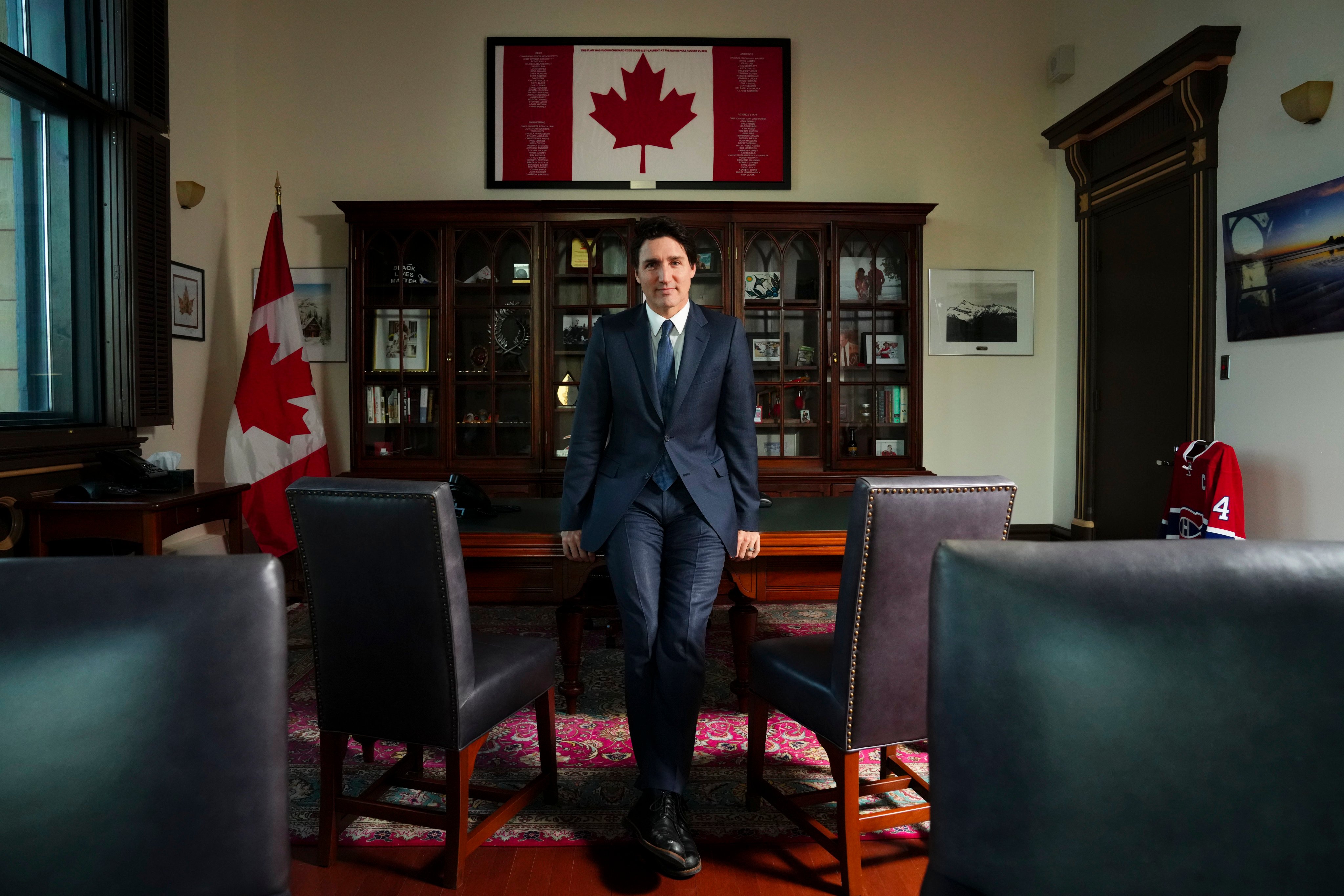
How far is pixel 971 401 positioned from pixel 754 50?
2.70m

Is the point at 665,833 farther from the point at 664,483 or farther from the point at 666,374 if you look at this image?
the point at 666,374

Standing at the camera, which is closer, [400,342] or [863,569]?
[863,569]

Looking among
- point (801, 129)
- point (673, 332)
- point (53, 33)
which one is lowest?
point (673, 332)

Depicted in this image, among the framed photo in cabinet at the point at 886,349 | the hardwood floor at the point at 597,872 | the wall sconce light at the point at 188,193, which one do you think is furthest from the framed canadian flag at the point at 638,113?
the hardwood floor at the point at 597,872

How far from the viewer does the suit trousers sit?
6.22 ft

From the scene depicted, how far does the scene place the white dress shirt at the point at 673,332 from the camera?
2.12 meters

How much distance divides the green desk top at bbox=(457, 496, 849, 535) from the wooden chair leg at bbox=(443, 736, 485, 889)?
2.35ft

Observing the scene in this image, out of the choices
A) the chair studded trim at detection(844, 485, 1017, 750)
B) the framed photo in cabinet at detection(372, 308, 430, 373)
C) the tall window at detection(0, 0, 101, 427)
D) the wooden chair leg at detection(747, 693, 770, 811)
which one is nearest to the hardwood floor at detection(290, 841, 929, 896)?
the wooden chair leg at detection(747, 693, 770, 811)

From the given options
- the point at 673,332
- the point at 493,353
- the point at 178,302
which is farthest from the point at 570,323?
the point at 673,332

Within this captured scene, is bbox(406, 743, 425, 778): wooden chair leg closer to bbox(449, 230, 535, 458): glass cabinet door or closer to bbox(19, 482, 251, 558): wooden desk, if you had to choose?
bbox(19, 482, 251, 558): wooden desk

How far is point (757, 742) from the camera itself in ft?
6.71

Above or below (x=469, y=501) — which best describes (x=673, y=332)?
above

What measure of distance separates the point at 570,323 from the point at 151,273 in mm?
2187

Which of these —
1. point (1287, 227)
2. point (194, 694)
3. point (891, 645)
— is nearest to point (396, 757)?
point (891, 645)
